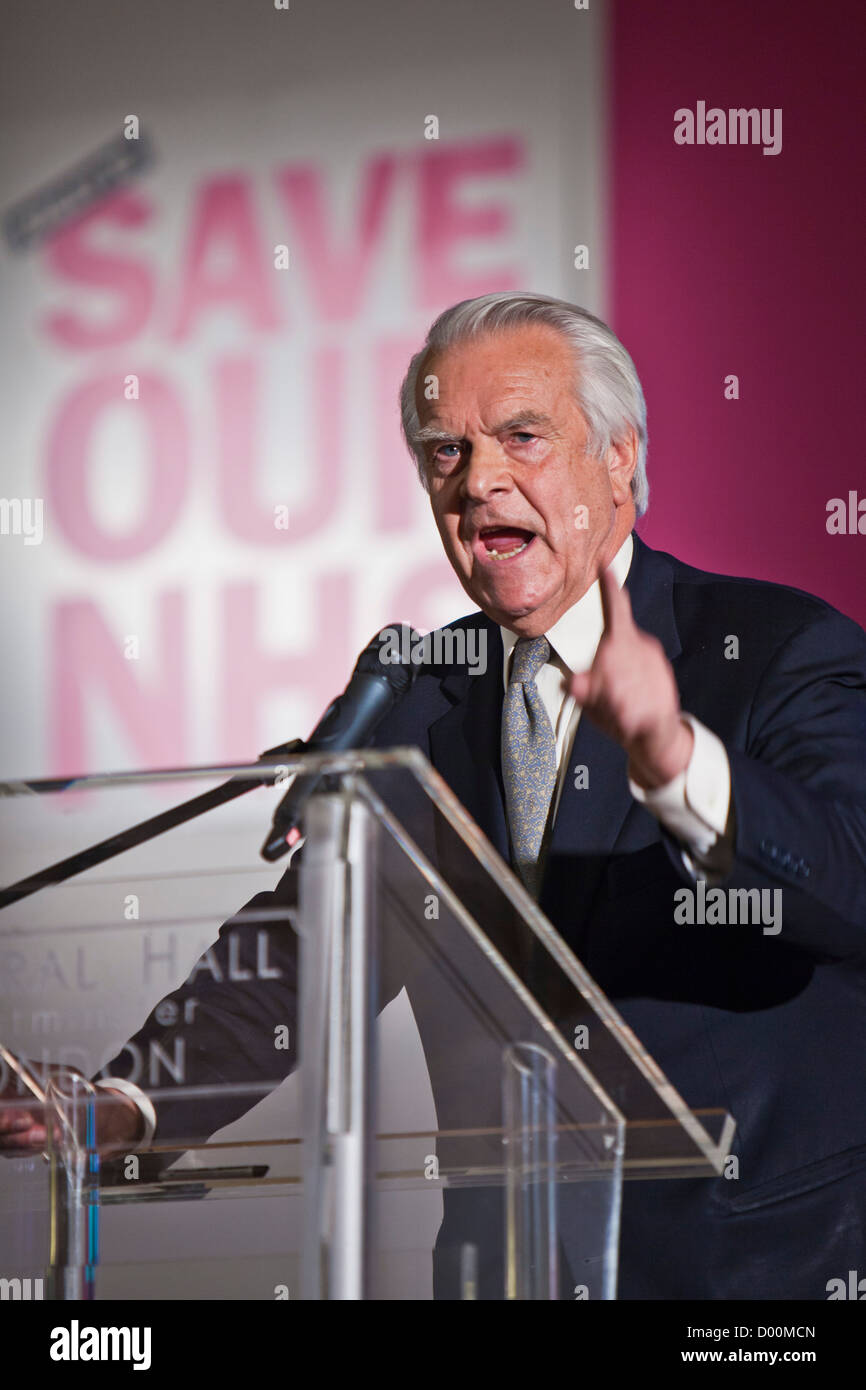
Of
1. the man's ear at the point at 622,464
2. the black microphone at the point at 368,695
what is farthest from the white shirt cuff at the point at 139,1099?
the man's ear at the point at 622,464

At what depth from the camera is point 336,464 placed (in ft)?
9.80

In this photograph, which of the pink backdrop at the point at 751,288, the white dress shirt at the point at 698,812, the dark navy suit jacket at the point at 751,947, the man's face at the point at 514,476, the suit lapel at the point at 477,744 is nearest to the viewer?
the white dress shirt at the point at 698,812

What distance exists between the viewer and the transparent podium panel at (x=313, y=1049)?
3.48 feet

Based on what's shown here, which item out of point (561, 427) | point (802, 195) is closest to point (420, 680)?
point (561, 427)

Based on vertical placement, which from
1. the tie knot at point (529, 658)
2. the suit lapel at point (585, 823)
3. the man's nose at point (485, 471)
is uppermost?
the man's nose at point (485, 471)

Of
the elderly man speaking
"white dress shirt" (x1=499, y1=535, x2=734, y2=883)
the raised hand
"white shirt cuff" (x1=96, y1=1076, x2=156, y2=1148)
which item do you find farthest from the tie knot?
"white shirt cuff" (x1=96, y1=1076, x2=156, y2=1148)

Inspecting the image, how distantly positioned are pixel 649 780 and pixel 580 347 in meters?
0.81

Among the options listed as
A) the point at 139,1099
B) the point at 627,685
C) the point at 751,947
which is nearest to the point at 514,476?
the point at 751,947

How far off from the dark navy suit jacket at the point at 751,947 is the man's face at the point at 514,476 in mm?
152

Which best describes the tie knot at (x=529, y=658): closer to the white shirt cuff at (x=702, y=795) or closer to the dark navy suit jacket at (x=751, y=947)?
→ the dark navy suit jacket at (x=751, y=947)

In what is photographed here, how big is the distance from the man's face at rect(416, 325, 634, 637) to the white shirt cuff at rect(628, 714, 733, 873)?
0.57 m

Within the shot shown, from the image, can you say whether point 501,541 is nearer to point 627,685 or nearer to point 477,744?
point 477,744

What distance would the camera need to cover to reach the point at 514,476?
191cm

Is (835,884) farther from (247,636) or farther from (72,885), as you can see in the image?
(247,636)
